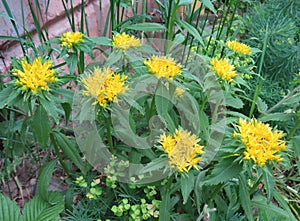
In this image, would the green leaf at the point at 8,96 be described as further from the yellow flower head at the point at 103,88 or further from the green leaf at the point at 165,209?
the green leaf at the point at 165,209

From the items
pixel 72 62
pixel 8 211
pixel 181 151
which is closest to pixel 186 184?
pixel 181 151

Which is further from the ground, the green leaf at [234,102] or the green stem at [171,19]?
the green stem at [171,19]

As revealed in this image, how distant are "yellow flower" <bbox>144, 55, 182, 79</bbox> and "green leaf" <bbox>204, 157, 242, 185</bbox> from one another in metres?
0.23

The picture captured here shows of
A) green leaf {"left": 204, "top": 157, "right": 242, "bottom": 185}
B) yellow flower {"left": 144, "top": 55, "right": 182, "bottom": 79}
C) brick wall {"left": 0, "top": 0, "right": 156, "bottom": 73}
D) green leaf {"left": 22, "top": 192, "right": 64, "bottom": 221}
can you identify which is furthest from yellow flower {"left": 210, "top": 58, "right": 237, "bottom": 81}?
green leaf {"left": 22, "top": 192, "right": 64, "bottom": 221}

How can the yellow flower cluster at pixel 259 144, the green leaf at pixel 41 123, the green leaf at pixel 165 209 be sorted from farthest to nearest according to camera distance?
1. the green leaf at pixel 165 209
2. the green leaf at pixel 41 123
3. the yellow flower cluster at pixel 259 144

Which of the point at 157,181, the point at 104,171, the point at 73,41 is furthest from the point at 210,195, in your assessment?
the point at 73,41

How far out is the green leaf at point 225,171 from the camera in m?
0.81

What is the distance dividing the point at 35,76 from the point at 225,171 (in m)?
0.47

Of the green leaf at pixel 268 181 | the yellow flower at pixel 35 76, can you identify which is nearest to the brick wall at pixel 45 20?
the yellow flower at pixel 35 76

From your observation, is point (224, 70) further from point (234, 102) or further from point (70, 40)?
point (70, 40)

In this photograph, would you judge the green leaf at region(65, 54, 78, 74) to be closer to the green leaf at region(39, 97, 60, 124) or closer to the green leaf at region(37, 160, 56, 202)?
the green leaf at region(39, 97, 60, 124)

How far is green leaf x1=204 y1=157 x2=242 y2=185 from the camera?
81 cm

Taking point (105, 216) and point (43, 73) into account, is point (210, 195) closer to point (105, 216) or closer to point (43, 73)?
point (105, 216)

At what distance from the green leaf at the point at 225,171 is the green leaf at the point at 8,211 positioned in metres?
0.59
